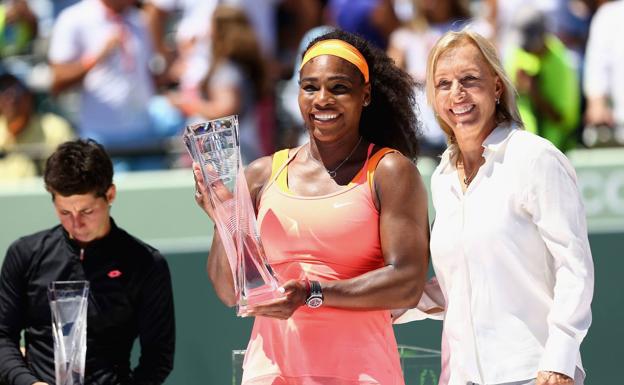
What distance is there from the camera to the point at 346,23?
6.23 metres

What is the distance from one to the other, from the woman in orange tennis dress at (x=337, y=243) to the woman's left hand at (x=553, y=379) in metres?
0.47

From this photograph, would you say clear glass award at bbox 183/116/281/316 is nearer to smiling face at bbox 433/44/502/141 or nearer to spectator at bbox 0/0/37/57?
smiling face at bbox 433/44/502/141

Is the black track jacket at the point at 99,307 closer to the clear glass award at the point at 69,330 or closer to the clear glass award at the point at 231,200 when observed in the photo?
the clear glass award at the point at 69,330

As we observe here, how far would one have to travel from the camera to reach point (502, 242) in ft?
9.05

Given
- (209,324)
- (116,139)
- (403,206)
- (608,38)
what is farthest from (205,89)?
(403,206)

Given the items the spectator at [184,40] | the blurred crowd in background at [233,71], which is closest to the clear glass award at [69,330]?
the blurred crowd in background at [233,71]

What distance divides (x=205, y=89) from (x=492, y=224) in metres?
3.34

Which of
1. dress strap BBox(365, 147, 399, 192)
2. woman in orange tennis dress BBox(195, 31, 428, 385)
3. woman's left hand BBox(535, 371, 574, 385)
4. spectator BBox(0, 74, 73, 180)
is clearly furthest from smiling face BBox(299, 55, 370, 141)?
spectator BBox(0, 74, 73, 180)

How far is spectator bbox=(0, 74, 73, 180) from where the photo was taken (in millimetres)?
5754

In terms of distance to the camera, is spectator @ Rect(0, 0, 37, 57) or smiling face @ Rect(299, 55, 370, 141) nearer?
smiling face @ Rect(299, 55, 370, 141)

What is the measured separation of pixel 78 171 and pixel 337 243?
0.95m

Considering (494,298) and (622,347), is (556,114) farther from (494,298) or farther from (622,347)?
(494,298)

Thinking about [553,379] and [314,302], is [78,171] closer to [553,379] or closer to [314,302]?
[314,302]

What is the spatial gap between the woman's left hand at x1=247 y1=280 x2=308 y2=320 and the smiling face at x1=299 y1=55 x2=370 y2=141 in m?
0.48
